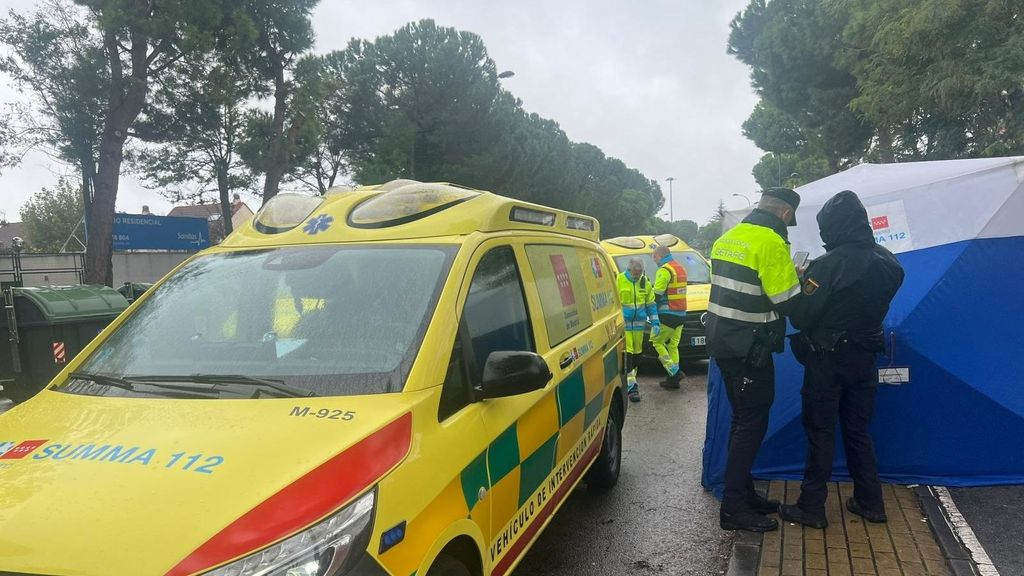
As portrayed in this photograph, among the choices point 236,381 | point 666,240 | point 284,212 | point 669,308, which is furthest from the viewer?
point 666,240

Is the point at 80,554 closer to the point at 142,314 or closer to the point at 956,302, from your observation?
the point at 142,314

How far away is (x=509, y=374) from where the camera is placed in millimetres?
2391

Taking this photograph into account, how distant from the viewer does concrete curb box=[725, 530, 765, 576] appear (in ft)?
11.3

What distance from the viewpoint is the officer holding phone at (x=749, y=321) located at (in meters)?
3.70

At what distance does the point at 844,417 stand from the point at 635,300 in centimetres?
384

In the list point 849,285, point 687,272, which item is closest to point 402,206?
point 849,285

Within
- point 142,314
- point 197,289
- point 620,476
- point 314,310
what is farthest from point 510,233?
point 620,476

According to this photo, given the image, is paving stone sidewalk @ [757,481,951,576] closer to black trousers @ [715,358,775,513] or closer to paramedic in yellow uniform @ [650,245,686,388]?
black trousers @ [715,358,775,513]

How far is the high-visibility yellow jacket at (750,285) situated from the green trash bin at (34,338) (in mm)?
7704

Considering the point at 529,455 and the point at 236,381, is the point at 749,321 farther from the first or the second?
the point at 236,381

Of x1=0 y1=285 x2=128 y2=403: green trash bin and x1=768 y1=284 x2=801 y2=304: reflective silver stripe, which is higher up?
x1=768 y1=284 x2=801 y2=304: reflective silver stripe

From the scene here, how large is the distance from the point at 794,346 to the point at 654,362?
5.95 meters

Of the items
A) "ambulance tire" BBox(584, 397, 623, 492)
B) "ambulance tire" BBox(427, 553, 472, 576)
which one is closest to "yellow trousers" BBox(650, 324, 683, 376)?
"ambulance tire" BBox(584, 397, 623, 492)

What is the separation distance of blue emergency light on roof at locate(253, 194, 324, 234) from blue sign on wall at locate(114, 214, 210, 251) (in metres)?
21.4
